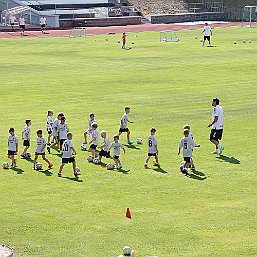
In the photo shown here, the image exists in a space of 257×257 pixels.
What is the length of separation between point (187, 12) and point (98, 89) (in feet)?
166

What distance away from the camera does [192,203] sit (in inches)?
1006

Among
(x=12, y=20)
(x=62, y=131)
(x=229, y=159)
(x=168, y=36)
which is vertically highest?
(x=12, y=20)

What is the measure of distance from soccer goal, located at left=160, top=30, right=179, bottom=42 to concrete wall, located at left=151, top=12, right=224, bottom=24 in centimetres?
1217

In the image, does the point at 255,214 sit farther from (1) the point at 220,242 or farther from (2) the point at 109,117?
(2) the point at 109,117

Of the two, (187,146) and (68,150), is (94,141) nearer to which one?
(68,150)

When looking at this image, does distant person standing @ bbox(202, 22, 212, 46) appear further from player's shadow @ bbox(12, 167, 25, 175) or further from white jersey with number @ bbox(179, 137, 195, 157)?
player's shadow @ bbox(12, 167, 25, 175)

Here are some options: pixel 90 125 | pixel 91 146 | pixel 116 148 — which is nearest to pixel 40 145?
pixel 91 146

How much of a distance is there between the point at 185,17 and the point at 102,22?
1000 cm

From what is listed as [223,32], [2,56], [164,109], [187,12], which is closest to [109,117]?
[164,109]

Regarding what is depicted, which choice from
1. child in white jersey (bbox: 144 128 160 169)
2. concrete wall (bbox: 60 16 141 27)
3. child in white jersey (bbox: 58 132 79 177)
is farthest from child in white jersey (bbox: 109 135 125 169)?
concrete wall (bbox: 60 16 141 27)

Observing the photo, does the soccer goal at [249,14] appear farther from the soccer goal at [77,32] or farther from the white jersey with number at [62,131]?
the white jersey with number at [62,131]

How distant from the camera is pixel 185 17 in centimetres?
9394

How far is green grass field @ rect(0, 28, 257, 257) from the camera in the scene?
73.6ft

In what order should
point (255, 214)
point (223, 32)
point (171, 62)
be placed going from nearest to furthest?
point (255, 214), point (171, 62), point (223, 32)
